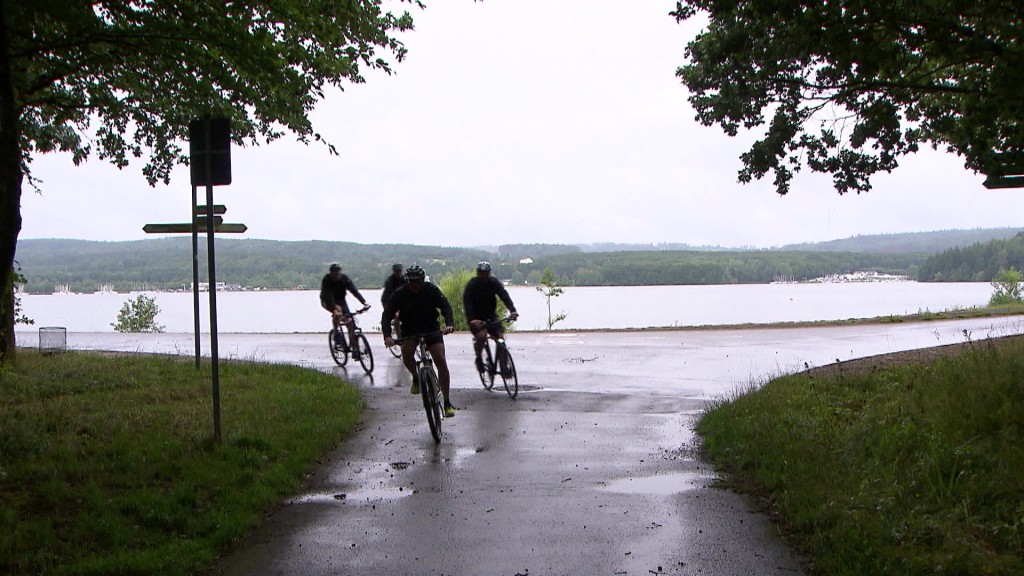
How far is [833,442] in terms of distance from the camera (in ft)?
23.1

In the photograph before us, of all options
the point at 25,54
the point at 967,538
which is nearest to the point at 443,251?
the point at 25,54

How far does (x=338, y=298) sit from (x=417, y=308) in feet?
22.6

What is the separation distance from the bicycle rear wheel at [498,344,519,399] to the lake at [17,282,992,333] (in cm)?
1617

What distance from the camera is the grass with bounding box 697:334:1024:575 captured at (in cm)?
462

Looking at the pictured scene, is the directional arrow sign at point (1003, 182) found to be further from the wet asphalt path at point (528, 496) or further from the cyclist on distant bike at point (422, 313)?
the cyclist on distant bike at point (422, 313)

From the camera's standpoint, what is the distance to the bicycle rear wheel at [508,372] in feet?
39.1

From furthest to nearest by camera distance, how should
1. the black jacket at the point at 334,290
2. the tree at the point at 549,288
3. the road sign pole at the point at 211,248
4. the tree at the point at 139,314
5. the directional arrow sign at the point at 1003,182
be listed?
the tree at the point at 139,314 → the tree at the point at 549,288 → the black jacket at the point at 334,290 → the directional arrow sign at the point at 1003,182 → the road sign pole at the point at 211,248

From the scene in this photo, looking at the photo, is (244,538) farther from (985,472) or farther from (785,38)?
(785,38)

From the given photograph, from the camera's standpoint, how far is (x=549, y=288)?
4259 centimetres

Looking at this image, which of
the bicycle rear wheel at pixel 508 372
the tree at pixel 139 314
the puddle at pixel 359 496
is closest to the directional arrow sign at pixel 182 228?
the bicycle rear wheel at pixel 508 372

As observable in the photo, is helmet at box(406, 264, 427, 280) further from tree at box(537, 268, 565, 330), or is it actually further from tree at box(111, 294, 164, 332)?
tree at box(111, 294, 164, 332)

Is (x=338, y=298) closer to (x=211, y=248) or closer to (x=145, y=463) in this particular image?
(x=211, y=248)

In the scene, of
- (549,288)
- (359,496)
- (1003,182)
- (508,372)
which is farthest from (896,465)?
(549,288)

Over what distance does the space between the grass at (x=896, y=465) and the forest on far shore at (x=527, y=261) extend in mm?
33206
